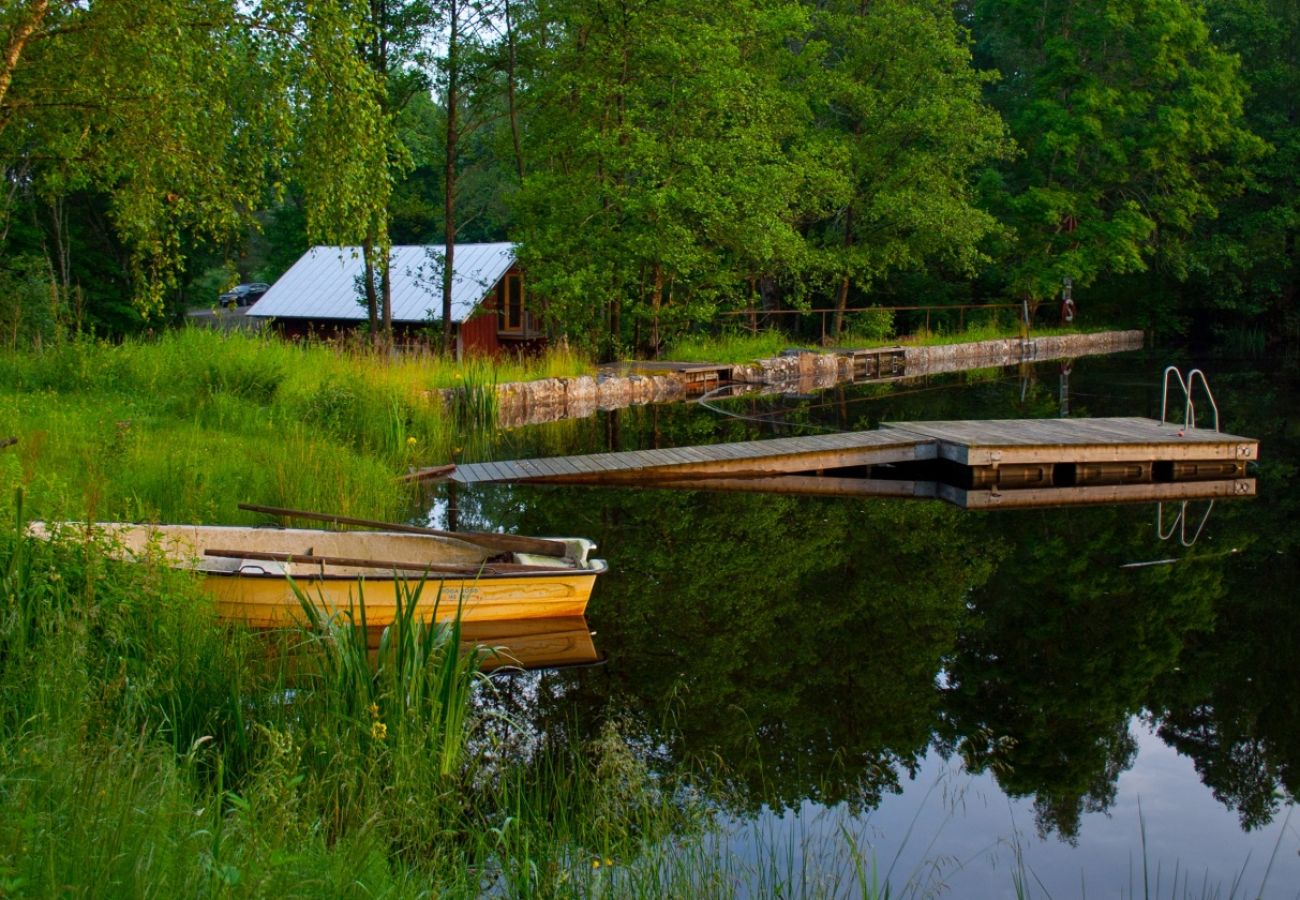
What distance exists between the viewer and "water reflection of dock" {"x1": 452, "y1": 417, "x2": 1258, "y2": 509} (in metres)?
13.2

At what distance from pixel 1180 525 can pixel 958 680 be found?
17.8ft

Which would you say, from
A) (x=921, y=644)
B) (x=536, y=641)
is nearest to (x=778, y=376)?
(x=921, y=644)

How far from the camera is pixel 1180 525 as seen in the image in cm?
1189

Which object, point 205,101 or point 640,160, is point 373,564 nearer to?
point 205,101

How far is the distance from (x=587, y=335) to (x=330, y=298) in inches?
364

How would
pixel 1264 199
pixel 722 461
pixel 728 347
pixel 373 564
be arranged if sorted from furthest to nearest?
pixel 1264 199 < pixel 728 347 < pixel 722 461 < pixel 373 564

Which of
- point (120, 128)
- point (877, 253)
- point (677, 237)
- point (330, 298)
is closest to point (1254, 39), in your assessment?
point (877, 253)

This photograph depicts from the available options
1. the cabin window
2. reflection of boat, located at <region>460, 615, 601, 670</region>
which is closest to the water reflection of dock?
reflection of boat, located at <region>460, 615, 601, 670</region>

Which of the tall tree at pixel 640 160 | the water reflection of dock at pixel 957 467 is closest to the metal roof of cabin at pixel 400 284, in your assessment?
the tall tree at pixel 640 160

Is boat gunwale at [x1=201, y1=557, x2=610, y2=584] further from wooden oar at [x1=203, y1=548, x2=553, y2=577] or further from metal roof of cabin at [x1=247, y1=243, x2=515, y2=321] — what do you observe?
metal roof of cabin at [x1=247, y1=243, x2=515, y2=321]

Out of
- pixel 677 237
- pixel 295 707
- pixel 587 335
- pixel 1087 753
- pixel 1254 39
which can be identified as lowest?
pixel 1087 753

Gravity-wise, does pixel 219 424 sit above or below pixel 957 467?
above

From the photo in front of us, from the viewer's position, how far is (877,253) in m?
30.5

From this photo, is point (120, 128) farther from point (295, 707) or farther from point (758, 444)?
point (295, 707)
